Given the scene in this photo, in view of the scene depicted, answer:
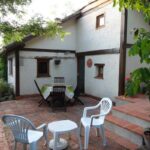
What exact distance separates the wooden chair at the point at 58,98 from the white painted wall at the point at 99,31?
3.09 m

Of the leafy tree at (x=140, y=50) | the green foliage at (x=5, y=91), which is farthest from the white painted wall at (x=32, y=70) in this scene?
the leafy tree at (x=140, y=50)

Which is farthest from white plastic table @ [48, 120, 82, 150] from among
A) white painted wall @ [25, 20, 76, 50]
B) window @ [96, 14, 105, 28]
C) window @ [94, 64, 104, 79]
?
white painted wall @ [25, 20, 76, 50]

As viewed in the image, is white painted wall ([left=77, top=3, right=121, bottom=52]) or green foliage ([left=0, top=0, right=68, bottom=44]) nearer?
green foliage ([left=0, top=0, right=68, bottom=44])

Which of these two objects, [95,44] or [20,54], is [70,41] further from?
[20,54]

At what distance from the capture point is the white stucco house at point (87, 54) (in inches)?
317

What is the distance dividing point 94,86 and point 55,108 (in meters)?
2.95

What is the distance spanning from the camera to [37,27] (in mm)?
5828

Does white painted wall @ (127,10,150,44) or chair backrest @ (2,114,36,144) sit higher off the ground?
white painted wall @ (127,10,150,44)

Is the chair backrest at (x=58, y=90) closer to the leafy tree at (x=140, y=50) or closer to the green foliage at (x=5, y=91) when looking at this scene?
the green foliage at (x=5, y=91)

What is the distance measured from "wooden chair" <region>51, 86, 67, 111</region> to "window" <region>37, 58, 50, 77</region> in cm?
289

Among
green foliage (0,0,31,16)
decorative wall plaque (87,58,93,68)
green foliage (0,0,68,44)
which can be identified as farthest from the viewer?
decorative wall plaque (87,58,93,68)

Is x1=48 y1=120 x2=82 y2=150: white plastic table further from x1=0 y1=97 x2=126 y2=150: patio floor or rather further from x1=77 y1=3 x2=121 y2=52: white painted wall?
x1=77 y1=3 x2=121 y2=52: white painted wall

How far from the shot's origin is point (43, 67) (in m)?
10.5

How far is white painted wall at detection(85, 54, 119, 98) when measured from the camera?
27.2ft
